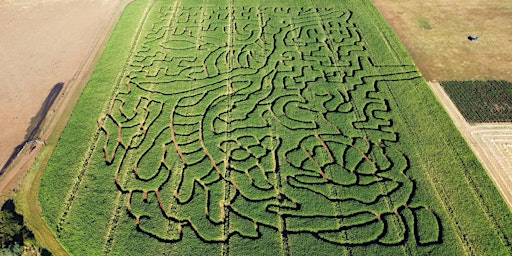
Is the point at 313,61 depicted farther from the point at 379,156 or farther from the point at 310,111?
the point at 379,156

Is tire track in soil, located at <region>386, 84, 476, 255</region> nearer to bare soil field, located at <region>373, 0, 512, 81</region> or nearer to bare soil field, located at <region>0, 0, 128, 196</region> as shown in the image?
bare soil field, located at <region>373, 0, 512, 81</region>

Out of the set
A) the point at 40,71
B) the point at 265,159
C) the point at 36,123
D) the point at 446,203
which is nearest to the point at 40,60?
the point at 40,71

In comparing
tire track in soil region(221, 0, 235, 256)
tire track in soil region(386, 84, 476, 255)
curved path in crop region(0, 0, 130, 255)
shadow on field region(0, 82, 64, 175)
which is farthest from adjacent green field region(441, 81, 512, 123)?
shadow on field region(0, 82, 64, 175)

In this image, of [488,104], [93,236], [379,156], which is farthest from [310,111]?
[93,236]

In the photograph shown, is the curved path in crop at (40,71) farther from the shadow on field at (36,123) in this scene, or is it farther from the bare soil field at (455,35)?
the bare soil field at (455,35)

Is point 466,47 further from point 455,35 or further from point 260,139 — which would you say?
point 260,139

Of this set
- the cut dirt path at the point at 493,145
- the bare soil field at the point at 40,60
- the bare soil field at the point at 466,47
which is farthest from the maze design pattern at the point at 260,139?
the cut dirt path at the point at 493,145
